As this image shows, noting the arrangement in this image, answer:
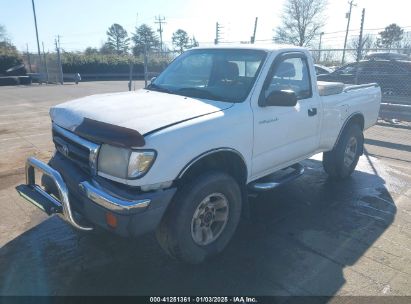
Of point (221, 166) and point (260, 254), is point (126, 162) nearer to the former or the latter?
point (221, 166)

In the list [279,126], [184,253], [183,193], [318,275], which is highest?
[279,126]

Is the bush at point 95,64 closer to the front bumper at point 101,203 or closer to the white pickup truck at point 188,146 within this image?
the white pickup truck at point 188,146

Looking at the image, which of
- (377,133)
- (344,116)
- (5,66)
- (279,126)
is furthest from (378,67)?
(5,66)

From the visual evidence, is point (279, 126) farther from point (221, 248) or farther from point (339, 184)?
point (339, 184)

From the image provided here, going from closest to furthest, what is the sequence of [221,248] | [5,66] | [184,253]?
[184,253] → [221,248] → [5,66]

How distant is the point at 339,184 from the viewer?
5562mm

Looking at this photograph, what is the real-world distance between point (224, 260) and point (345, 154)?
3.15 m

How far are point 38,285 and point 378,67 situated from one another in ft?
44.0

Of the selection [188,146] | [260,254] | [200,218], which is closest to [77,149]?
[188,146]

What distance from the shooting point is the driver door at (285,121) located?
147 inches

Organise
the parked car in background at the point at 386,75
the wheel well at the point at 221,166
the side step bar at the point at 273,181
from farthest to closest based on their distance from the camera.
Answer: the parked car in background at the point at 386,75 < the side step bar at the point at 273,181 < the wheel well at the point at 221,166

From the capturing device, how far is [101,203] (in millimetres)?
2766

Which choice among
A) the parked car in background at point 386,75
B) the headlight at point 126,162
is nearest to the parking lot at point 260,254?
the headlight at point 126,162

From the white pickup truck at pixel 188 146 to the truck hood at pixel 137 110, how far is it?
10mm
